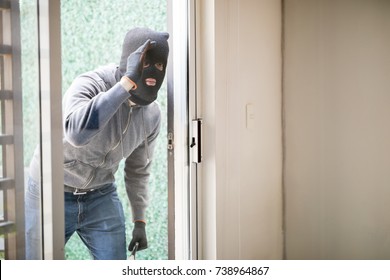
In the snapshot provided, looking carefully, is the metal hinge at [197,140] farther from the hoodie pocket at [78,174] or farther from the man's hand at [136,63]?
the hoodie pocket at [78,174]

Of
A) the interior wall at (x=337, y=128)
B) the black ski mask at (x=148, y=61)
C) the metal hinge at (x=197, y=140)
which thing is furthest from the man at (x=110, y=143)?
the interior wall at (x=337, y=128)

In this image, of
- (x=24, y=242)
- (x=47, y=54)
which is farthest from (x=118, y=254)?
(x=47, y=54)

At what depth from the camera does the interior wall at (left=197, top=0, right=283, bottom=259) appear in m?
1.58

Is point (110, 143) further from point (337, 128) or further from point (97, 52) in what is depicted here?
point (337, 128)

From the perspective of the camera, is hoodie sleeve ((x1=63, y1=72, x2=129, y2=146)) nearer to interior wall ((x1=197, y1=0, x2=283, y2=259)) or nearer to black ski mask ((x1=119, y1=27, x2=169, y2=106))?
black ski mask ((x1=119, y1=27, x2=169, y2=106))

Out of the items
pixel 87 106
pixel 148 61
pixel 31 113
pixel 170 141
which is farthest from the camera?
pixel 170 141

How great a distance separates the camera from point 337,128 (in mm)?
1769

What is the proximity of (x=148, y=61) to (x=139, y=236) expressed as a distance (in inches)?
25.0

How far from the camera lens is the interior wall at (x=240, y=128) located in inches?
62.4

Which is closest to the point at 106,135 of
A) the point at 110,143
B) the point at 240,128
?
the point at 110,143
